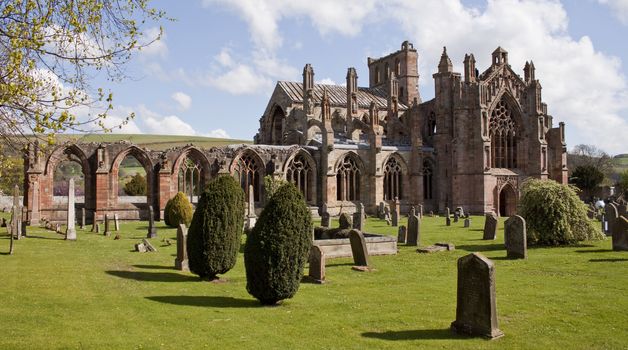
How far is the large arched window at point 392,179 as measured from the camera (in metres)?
40.6

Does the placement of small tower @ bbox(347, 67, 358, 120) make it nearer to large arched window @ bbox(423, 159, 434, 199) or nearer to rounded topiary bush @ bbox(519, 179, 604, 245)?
large arched window @ bbox(423, 159, 434, 199)

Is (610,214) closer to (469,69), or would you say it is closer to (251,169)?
(469,69)

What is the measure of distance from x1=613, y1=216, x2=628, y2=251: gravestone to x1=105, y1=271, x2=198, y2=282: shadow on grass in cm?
1369

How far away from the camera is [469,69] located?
40.5 m

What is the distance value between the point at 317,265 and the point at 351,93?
3154cm

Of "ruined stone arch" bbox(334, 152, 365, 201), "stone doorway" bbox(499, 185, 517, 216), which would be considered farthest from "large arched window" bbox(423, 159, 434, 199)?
"ruined stone arch" bbox(334, 152, 365, 201)

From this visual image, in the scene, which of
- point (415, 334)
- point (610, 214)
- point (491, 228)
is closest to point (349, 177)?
point (491, 228)

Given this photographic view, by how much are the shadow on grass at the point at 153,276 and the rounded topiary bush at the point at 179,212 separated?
47.0 feet

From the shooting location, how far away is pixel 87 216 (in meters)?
32.9

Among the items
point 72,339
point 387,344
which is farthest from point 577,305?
point 72,339

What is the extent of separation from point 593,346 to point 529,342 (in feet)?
2.92

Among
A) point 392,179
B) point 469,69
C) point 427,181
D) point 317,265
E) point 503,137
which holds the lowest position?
point 317,265

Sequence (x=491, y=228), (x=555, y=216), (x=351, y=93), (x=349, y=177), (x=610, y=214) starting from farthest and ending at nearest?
(x=351, y=93)
(x=349, y=177)
(x=610, y=214)
(x=491, y=228)
(x=555, y=216)

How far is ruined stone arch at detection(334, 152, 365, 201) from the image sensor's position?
3891cm
